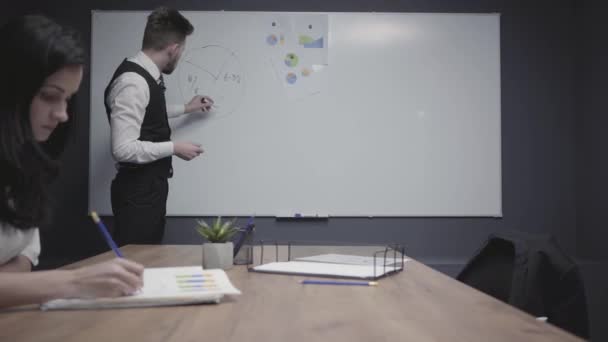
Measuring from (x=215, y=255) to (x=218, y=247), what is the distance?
22mm

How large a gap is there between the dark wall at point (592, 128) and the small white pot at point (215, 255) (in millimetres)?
2443

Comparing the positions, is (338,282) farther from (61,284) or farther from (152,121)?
(152,121)

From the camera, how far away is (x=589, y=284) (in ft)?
9.61

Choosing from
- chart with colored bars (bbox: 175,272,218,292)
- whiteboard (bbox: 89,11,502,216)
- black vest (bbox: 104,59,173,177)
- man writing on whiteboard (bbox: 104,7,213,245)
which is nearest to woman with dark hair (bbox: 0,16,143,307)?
chart with colored bars (bbox: 175,272,218,292)

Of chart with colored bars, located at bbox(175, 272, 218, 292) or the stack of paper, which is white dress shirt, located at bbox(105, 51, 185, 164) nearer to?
the stack of paper

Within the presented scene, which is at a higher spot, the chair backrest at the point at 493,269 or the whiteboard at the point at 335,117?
the whiteboard at the point at 335,117

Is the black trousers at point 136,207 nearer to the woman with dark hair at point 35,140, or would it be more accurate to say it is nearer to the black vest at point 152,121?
the black vest at point 152,121

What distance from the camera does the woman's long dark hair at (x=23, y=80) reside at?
867 millimetres

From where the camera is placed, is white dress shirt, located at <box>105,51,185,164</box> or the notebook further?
white dress shirt, located at <box>105,51,185,164</box>

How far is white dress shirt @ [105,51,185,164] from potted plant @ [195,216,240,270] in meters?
0.85

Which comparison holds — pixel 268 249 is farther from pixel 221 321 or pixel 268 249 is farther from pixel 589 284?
pixel 589 284

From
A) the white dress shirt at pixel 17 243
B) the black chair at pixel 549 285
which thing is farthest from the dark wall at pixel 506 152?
the black chair at pixel 549 285

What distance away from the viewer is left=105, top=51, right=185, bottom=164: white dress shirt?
6.85ft

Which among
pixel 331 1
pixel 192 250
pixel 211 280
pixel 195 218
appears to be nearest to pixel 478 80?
pixel 331 1
